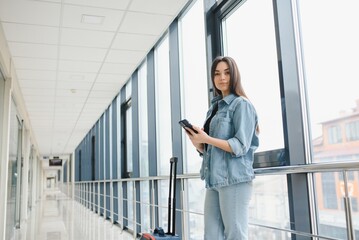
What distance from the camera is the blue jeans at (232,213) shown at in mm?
1438

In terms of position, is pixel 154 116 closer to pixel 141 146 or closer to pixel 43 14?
pixel 141 146

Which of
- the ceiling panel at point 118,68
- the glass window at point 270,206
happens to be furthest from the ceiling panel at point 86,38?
the glass window at point 270,206

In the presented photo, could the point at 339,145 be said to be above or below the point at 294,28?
below

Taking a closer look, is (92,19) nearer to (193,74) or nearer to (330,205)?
(193,74)

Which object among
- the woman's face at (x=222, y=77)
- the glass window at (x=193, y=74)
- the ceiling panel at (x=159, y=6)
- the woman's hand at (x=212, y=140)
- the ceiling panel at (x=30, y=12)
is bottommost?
the woman's hand at (x=212, y=140)

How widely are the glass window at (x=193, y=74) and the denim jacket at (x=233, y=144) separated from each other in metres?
1.68

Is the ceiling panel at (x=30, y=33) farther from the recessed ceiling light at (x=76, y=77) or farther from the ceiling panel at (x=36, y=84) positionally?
the ceiling panel at (x=36, y=84)

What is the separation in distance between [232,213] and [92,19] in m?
2.69

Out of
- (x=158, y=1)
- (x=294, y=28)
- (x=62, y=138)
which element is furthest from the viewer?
(x=62, y=138)

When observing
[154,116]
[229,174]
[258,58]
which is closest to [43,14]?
[154,116]

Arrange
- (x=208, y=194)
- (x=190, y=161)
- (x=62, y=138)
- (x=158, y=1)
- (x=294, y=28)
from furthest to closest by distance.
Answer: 1. (x=62, y=138)
2. (x=190, y=161)
3. (x=158, y=1)
4. (x=294, y=28)
5. (x=208, y=194)

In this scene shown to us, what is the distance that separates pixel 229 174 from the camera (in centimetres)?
147

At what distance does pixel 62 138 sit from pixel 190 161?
10.2 meters

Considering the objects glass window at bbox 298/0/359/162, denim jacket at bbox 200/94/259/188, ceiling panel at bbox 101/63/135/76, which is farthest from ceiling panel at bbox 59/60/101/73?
denim jacket at bbox 200/94/259/188
